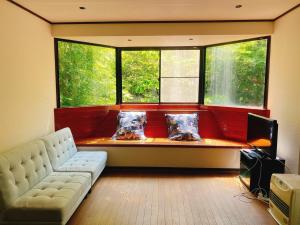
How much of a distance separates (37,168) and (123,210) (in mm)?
1089

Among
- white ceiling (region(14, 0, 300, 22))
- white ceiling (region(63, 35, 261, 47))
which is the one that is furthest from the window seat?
white ceiling (region(14, 0, 300, 22))

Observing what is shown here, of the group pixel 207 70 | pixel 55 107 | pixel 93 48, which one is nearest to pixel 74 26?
pixel 93 48

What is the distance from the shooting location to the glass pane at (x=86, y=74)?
3947 mm

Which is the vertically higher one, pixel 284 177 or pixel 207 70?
pixel 207 70

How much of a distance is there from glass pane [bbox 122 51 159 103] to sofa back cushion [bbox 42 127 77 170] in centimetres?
153

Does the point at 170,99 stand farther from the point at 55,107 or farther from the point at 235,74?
the point at 55,107

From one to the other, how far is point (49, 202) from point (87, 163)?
1.12 m

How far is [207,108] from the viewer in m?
4.38

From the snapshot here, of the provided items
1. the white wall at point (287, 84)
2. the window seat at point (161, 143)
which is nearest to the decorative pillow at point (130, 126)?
the window seat at point (161, 143)

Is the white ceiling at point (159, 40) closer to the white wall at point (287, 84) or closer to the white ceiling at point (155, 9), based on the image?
the white ceiling at point (155, 9)

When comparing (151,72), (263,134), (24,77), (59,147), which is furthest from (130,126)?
(263,134)

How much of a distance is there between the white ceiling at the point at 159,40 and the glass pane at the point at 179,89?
687 mm

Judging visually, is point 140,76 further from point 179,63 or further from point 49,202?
point 49,202

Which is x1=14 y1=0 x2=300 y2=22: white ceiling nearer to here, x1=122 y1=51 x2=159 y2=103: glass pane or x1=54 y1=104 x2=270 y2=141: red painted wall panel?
x1=122 y1=51 x2=159 y2=103: glass pane
